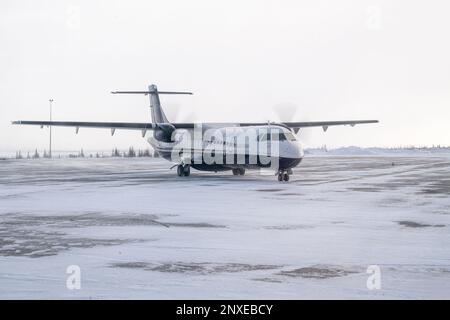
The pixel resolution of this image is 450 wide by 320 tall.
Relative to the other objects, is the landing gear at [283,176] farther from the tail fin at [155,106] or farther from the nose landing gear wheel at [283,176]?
the tail fin at [155,106]

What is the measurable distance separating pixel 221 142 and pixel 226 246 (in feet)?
62.9

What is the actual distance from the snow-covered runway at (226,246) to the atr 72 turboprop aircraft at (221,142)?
24.1 feet

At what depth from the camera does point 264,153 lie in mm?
24781

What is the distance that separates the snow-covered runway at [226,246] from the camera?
6523 millimetres

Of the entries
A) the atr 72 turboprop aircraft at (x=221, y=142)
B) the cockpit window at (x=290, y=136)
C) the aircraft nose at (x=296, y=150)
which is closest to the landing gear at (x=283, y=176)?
the atr 72 turboprop aircraft at (x=221, y=142)

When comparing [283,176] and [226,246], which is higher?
[283,176]

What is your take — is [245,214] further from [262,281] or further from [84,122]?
[84,122]

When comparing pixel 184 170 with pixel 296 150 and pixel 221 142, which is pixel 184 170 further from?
pixel 296 150

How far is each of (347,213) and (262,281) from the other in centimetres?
700

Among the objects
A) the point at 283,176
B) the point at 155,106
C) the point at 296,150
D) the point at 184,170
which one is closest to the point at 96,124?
the point at 155,106

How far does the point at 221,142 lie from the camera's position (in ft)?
92.6

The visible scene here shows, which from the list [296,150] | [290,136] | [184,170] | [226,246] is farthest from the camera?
[184,170]
